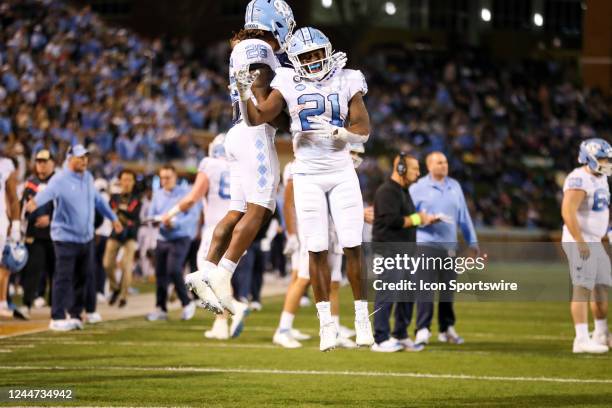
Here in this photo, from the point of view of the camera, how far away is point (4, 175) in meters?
13.7

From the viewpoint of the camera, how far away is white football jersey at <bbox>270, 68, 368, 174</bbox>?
8523 mm

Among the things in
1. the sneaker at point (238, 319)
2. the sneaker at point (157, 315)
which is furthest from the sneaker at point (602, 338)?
the sneaker at point (157, 315)

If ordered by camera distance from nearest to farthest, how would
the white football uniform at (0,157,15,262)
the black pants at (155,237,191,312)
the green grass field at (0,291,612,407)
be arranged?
the green grass field at (0,291,612,407) → the white football uniform at (0,157,15,262) → the black pants at (155,237,191,312)

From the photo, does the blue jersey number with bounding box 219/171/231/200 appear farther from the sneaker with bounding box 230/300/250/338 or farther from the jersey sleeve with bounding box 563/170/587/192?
the jersey sleeve with bounding box 563/170/587/192

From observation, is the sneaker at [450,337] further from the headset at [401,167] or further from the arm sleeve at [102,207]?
the arm sleeve at [102,207]

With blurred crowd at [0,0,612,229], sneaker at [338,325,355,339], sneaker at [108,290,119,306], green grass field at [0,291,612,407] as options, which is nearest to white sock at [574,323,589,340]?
green grass field at [0,291,612,407]

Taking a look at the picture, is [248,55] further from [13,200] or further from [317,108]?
[13,200]

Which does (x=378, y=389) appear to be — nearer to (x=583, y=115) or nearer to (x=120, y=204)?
(x=120, y=204)

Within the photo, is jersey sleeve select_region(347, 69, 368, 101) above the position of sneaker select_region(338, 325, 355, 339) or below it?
above

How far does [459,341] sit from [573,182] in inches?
92.4

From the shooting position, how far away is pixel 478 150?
38.6 m

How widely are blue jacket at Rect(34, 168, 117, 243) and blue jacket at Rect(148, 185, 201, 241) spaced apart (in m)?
1.71

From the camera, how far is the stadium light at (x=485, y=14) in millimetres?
56844

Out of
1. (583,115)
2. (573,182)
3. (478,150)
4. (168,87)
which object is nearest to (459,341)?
(573,182)
